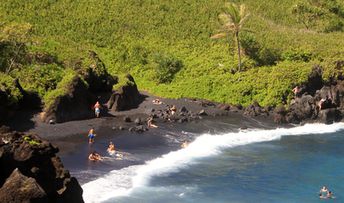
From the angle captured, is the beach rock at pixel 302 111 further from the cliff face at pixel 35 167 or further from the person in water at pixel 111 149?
the cliff face at pixel 35 167

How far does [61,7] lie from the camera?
9325 centimetres

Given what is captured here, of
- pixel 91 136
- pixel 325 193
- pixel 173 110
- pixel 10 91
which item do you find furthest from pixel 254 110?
pixel 10 91

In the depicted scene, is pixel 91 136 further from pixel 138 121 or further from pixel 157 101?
pixel 157 101

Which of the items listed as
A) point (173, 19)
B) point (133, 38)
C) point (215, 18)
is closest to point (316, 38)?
point (215, 18)

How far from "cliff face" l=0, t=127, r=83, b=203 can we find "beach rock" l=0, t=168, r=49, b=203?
2.4 inches

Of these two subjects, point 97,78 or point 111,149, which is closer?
point 111,149

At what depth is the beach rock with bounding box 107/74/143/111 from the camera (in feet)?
195

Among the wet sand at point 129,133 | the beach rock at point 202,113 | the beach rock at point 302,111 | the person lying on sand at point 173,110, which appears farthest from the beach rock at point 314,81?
the person lying on sand at point 173,110

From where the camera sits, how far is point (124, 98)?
60500mm

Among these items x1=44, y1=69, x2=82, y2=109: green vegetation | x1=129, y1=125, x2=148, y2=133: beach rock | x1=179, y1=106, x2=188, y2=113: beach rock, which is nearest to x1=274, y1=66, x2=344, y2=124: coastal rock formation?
x1=179, y1=106, x2=188, y2=113: beach rock

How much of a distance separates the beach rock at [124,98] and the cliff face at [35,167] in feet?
105

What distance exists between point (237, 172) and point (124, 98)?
2164cm

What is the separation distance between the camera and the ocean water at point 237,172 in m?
36.3

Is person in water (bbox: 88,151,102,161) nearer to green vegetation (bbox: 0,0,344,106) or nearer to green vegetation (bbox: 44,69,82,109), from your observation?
green vegetation (bbox: 44,69,82,109)
